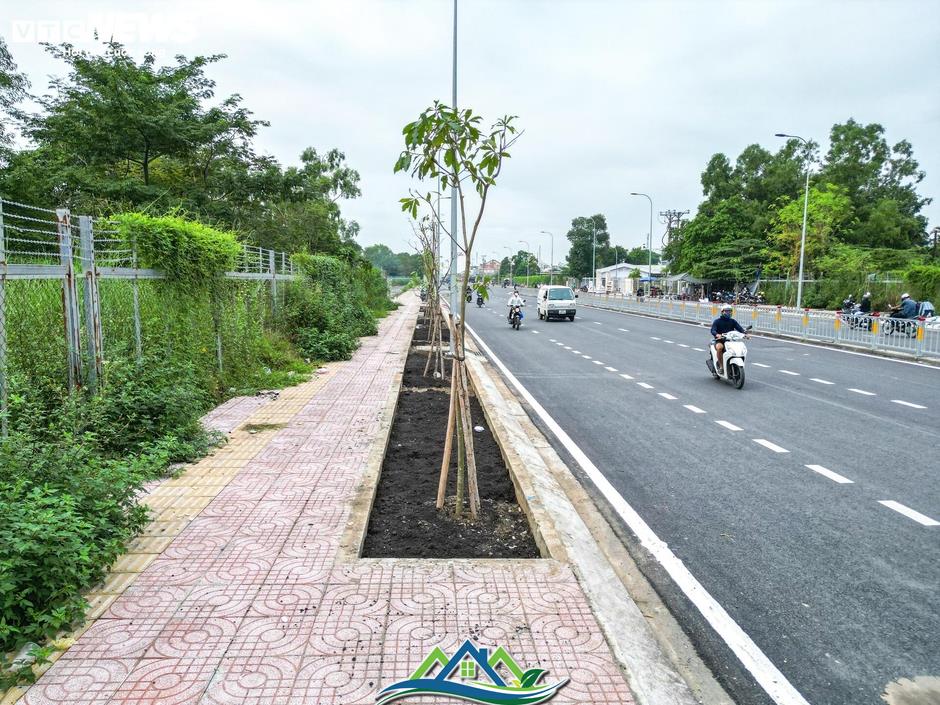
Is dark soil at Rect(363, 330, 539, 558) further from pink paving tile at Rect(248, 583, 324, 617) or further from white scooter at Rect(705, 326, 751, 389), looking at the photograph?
white scooter at Rect(705, 326, 751, 389)

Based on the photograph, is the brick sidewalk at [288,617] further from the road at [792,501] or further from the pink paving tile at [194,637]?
the road at [792,501]

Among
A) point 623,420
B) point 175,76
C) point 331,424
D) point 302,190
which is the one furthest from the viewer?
point 302,190

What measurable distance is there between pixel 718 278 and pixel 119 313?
64.9m

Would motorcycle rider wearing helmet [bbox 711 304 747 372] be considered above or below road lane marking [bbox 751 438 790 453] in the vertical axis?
above

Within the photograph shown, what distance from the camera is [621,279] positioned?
99.8m

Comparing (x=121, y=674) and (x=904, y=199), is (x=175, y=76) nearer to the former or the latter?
(x=121, y=674)

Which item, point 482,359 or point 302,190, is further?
point 302,190

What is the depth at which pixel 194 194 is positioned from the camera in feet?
73.8

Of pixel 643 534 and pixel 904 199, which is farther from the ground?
pixel 904 199

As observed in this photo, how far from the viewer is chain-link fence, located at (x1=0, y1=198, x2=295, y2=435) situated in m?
5.68

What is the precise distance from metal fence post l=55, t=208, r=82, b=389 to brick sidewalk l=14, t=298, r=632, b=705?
6.10ft

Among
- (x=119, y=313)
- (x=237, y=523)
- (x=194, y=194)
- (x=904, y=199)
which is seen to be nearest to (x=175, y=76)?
(x=194, y=194)

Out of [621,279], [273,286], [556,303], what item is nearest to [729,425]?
[273,286]

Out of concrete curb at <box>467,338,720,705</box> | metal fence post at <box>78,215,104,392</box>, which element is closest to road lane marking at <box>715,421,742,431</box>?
concrete curb at <box>467,338,720,705</box>
